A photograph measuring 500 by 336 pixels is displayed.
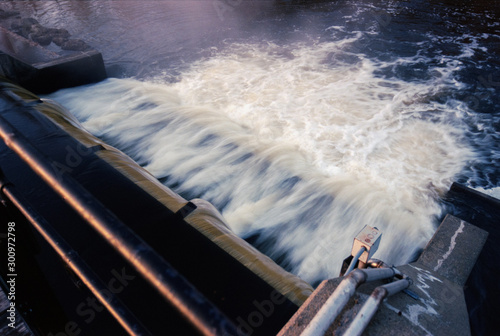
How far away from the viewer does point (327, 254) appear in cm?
418

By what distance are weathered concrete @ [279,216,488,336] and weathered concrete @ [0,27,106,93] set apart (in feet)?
27.7

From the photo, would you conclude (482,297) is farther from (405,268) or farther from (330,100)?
(330,100)

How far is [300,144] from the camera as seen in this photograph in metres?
6.20

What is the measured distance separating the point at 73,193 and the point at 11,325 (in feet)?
5.29

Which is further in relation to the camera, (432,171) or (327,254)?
(432,171)

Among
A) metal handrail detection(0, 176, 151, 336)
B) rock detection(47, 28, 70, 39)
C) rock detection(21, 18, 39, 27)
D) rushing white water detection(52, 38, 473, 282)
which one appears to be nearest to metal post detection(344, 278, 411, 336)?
metal handrail detection(0, 176, 151, 336)

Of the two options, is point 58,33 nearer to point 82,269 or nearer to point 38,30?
point 38,30

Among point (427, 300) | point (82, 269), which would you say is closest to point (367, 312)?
point (427, 300)

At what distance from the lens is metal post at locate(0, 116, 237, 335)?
0.78 meters

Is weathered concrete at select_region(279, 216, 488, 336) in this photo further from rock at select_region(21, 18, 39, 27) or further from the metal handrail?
rock at select_region(21, 18, 39, 27)

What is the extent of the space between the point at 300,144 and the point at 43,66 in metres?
6.70

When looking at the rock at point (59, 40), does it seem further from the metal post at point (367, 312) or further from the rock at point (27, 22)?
the metal post at point (367, 312)

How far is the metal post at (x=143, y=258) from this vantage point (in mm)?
779

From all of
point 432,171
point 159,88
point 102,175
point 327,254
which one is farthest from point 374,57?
point 102,175
